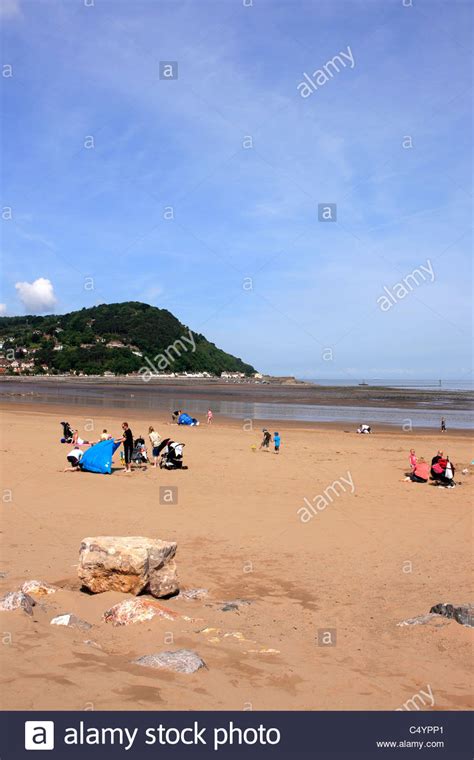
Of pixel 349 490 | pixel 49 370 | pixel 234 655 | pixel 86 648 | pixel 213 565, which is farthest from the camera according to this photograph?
pixel 49 370

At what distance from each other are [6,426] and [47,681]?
1034 inches

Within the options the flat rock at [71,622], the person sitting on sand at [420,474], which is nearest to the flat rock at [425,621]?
the flat rock at [71,622]

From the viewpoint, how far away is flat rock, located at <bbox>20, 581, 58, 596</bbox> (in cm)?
690

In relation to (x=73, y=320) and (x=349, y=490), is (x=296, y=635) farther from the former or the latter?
(x=73, y=320)

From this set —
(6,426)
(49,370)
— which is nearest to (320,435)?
(6,426)

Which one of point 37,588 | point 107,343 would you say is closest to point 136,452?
point 37,588

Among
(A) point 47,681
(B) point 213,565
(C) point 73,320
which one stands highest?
(C) point 73,320

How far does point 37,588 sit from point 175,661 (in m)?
2.62

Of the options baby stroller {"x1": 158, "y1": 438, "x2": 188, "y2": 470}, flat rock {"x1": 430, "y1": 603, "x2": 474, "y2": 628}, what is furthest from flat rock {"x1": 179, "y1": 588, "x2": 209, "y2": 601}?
baby stroller {"x1": 158, "y1": 438, "x2": 188, "y2": 470}

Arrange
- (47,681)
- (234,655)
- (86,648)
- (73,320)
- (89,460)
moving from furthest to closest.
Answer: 1. (73,320)
2. (89,460)
3. (234,655)
4. (86,648)
5. (47,681)

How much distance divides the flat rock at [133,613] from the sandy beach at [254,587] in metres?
0.10

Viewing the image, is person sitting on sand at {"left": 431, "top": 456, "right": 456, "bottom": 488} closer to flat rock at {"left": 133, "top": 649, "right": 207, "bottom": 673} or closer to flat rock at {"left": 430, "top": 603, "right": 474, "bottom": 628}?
flat rock at {"left": 430, "top": 603, "right": 474, "bottom": 628}

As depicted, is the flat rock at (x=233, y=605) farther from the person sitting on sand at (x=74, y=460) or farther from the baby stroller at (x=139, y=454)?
the baby stroller at (x=139, y=454)
